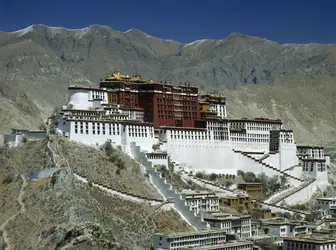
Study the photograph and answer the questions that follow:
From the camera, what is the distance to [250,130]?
130500mm

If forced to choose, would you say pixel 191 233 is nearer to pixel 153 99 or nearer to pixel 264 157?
pixel 153 99

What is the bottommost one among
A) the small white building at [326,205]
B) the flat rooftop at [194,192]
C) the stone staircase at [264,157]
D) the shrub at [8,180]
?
the small white building at [326,205]

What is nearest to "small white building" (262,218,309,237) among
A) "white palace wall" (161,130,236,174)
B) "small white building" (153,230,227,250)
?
"small white building" (153,230,227,250)

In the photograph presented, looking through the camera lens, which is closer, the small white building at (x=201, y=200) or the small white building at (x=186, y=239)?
the small white building at (x=186, y=239)

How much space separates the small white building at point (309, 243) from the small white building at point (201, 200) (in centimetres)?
1105

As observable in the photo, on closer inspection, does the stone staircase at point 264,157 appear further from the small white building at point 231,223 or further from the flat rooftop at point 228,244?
the flat rooftop at point 228,244

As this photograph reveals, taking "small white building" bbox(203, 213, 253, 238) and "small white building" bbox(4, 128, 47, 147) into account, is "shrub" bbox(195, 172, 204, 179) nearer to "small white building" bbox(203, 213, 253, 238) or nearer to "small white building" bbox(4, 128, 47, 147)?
"small white building" bbox(203, 213, 253, 238)

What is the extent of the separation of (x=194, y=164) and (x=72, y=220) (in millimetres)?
34949

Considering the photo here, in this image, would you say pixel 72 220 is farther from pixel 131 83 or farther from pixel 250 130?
pixel 250 130

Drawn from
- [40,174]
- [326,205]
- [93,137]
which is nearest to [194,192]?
[93,137]

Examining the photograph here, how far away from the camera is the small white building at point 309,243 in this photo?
92.3 metres

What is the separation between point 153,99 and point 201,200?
71.6 feet

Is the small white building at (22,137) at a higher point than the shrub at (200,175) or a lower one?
higher

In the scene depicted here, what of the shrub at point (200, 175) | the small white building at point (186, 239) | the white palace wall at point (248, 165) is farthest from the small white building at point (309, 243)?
the white palace wall at point (248, 165)
